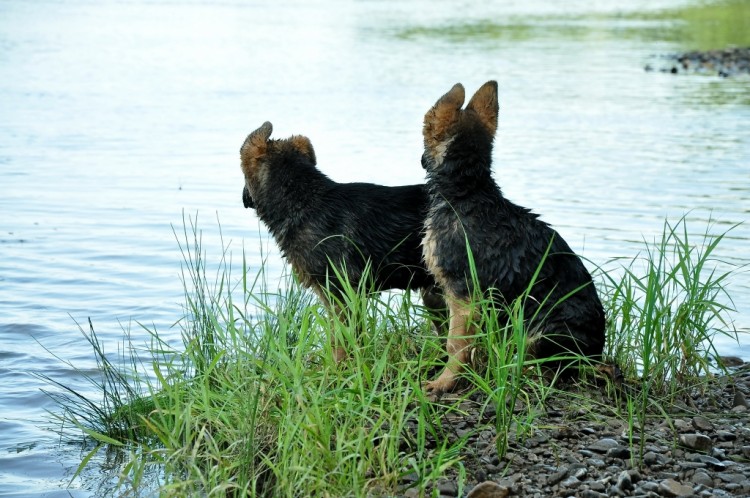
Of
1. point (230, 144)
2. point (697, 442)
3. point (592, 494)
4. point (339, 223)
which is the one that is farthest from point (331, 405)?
point (230, 144)

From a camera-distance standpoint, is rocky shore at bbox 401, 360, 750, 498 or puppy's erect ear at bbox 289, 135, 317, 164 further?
puppy's erect ear at bbox 289, 135, 317, 164

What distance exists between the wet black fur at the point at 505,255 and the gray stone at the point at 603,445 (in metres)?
0.64

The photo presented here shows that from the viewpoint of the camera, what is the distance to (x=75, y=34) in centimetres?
3319

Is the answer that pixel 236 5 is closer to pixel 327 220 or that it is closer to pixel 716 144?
pixel 716 144

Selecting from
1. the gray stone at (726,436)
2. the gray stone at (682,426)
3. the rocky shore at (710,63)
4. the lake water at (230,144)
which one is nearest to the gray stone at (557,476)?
the gray stone at (682,426)

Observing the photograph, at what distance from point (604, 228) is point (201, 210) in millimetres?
4749

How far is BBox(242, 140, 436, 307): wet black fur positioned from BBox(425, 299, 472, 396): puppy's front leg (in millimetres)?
588

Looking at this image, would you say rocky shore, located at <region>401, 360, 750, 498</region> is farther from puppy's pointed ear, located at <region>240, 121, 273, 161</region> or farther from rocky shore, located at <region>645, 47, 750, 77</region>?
rocky shore, located at <region>645, 47, 750, 77</region>

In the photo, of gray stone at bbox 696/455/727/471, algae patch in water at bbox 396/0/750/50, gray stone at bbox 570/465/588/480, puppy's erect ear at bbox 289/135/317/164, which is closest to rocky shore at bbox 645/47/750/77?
algae patch in water at bbox 396/0/750/50

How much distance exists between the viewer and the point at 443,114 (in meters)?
6.02

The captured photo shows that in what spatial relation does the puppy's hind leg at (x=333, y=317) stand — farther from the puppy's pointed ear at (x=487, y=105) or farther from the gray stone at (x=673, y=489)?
the gray stone at (x=673, y=489)

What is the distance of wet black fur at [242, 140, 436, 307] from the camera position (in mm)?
6414

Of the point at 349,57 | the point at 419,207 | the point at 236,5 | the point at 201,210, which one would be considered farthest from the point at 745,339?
the point at 236,5

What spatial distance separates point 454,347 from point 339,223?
1.16 metres
